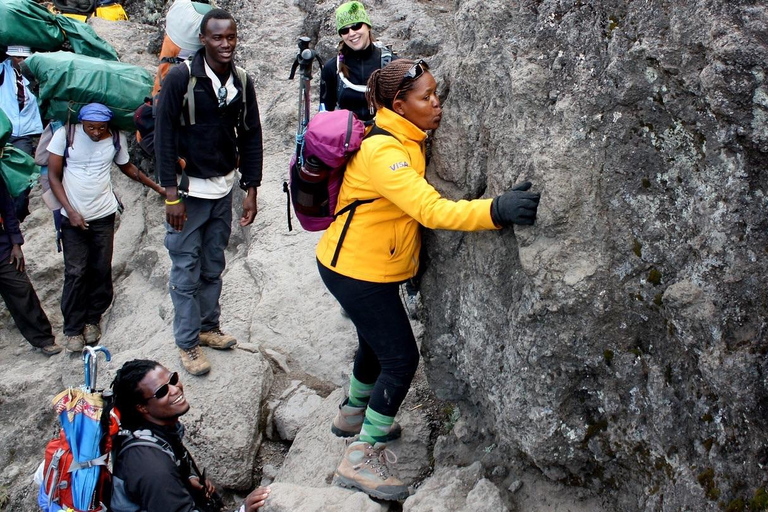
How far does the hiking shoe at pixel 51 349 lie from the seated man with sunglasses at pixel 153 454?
4.49 m

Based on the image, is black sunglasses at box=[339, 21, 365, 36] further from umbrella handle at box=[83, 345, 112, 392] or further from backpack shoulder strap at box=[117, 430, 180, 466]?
backpack shoulder strap at box=[117, 430, 180, 466]

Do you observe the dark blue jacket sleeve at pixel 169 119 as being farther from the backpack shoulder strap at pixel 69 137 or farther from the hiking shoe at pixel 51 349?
the hiking shoe at pixel 51 349

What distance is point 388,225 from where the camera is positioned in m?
4.47

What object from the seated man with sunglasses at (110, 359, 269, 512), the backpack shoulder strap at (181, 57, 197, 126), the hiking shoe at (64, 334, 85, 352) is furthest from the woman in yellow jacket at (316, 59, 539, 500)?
the hiking shoe at (64, 334, 85, 352)

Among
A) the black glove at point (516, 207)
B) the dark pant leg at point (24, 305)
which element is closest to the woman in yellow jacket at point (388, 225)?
the black glove at point (516, 207)

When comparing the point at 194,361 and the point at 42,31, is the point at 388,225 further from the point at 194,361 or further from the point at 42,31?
the point at 42,31

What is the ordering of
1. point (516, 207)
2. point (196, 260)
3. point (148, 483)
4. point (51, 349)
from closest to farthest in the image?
point (516, 207)
point (148, 483)
point (196, 260)
point (51, 349)

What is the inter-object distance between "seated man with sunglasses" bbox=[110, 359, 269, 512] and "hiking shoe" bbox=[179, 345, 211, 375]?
1543 mm

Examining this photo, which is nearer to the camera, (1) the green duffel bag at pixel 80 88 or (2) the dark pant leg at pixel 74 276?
(1) the green duffel bag at pixel 80 88

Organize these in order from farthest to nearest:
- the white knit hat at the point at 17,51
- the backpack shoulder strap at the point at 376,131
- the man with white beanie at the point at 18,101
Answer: the white knit hat at the point at 17,51, the man with white beanie at the point at 18,101, the backpack shoulder strap at the point at 376,131

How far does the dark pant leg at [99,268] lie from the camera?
8.32m

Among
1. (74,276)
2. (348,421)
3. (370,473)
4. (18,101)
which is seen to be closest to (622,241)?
(370,473)

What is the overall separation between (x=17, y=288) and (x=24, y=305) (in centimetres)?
22

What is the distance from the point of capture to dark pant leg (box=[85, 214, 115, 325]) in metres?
8.32
